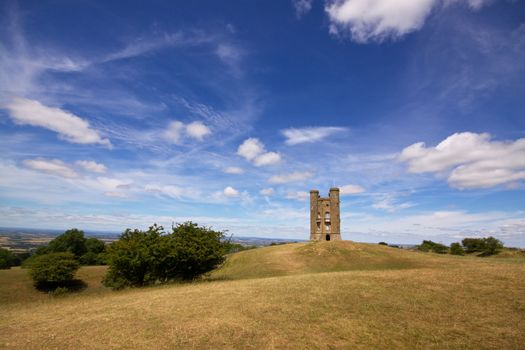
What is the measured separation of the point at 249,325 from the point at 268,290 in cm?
788

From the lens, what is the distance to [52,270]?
160 ft

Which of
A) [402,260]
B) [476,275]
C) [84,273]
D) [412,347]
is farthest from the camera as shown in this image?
[84,273]

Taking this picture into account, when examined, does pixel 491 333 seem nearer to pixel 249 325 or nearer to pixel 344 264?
pixel 249 325

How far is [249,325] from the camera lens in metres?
14.0

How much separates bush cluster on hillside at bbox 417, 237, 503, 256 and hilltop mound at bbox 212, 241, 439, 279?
43491mm

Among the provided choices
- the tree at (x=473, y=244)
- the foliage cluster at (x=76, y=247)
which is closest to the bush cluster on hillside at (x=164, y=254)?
the foliage cluster at (x=76, y=247)

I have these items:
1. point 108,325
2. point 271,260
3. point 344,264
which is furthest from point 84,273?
point 108,325

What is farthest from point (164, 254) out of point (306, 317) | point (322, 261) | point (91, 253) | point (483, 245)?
point (483, 245)

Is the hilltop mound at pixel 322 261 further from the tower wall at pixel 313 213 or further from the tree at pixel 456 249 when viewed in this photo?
the tree at pixel 456 249

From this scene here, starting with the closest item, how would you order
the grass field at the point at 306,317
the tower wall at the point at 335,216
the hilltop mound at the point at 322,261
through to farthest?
the grass field at the point at 306,317, the hilltop mound at the point at 322,261, the tower wall at the point at 335,216

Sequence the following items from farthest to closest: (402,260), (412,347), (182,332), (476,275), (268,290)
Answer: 1. (402,260)
2. (476,275)
3. (268,290)
4. (182,332)
5. (412,347)

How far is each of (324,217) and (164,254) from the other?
39676 millimetres

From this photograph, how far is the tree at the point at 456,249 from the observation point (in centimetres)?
8094

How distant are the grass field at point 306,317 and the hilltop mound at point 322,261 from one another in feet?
46.6
